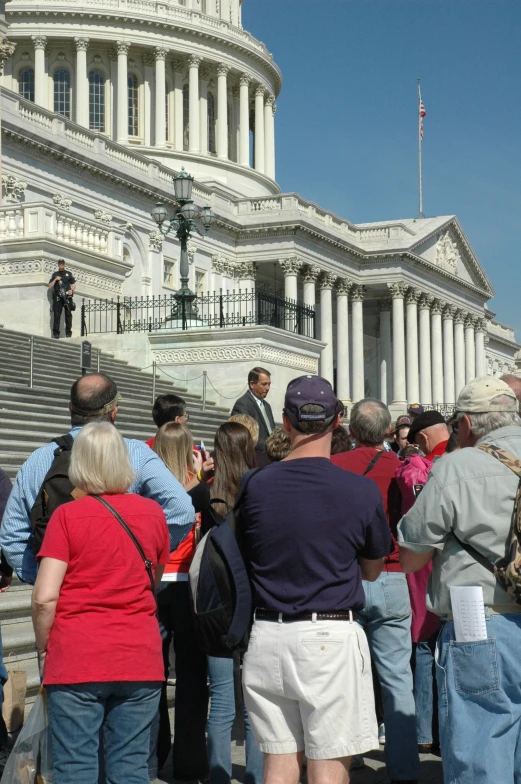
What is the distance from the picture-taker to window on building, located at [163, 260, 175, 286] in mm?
50906

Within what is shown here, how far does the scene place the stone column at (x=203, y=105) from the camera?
71.1 m

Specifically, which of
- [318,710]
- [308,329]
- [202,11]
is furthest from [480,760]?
[202,11]

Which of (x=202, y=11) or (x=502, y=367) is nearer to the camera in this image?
(x=202, y=11)

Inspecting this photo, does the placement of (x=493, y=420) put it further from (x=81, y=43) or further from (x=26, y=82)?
(x=26, y=82)

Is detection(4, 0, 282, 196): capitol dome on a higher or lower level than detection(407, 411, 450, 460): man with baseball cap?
higher

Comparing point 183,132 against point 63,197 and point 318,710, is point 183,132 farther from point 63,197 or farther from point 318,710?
point 318,710

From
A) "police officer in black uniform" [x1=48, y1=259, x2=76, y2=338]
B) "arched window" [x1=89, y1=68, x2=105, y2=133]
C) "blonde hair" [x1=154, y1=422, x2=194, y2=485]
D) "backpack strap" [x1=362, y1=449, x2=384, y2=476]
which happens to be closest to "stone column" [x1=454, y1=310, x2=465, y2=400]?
"arched window" [x1=89, y1=68, x2=105, y2=133]


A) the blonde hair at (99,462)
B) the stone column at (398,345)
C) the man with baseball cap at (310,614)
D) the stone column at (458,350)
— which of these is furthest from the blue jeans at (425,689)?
the stone column at (458,350)

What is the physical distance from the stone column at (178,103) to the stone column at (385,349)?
15.2 m

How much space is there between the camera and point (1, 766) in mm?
6285

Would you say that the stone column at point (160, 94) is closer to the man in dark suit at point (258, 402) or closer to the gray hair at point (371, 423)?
the man in dark suit at point (258, 402)

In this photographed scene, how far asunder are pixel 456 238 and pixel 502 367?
2456cm

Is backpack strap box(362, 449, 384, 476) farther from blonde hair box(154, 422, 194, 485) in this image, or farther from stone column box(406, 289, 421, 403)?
stone column box(406, 289, 421, 403)

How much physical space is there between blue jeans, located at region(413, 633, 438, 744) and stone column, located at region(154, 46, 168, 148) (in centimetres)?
6227
